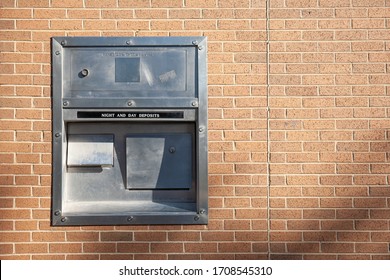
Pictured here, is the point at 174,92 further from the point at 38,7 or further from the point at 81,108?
the point at 38,7

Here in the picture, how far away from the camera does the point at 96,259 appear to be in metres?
2.93

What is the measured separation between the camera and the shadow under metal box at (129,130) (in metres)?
2.90

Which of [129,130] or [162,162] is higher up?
[129,130]

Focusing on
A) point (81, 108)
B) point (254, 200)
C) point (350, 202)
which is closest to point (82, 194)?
point (81, 108)

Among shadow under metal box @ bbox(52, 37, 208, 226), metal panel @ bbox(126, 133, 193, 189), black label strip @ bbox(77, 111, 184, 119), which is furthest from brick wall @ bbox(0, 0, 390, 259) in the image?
black label strip @ bbox(77, 111, 184, 119)

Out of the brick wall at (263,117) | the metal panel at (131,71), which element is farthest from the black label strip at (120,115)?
the brick wall at (263,117)

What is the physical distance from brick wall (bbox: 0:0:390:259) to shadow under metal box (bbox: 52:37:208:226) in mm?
82

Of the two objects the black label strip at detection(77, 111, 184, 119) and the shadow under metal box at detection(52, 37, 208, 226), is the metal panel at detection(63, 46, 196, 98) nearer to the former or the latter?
the shadow under metal box at detection(52, 37, 208, 226)

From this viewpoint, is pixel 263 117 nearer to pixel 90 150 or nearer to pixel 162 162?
pixel 162 162

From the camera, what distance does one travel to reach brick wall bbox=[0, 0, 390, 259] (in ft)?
9.58

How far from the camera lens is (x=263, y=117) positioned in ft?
9.60

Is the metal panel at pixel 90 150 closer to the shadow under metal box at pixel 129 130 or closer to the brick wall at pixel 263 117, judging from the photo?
the shadow under metal box at pixel 129 130

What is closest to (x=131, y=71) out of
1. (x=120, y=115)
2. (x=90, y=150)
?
(x=120, y=115)

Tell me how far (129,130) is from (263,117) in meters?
0.92
